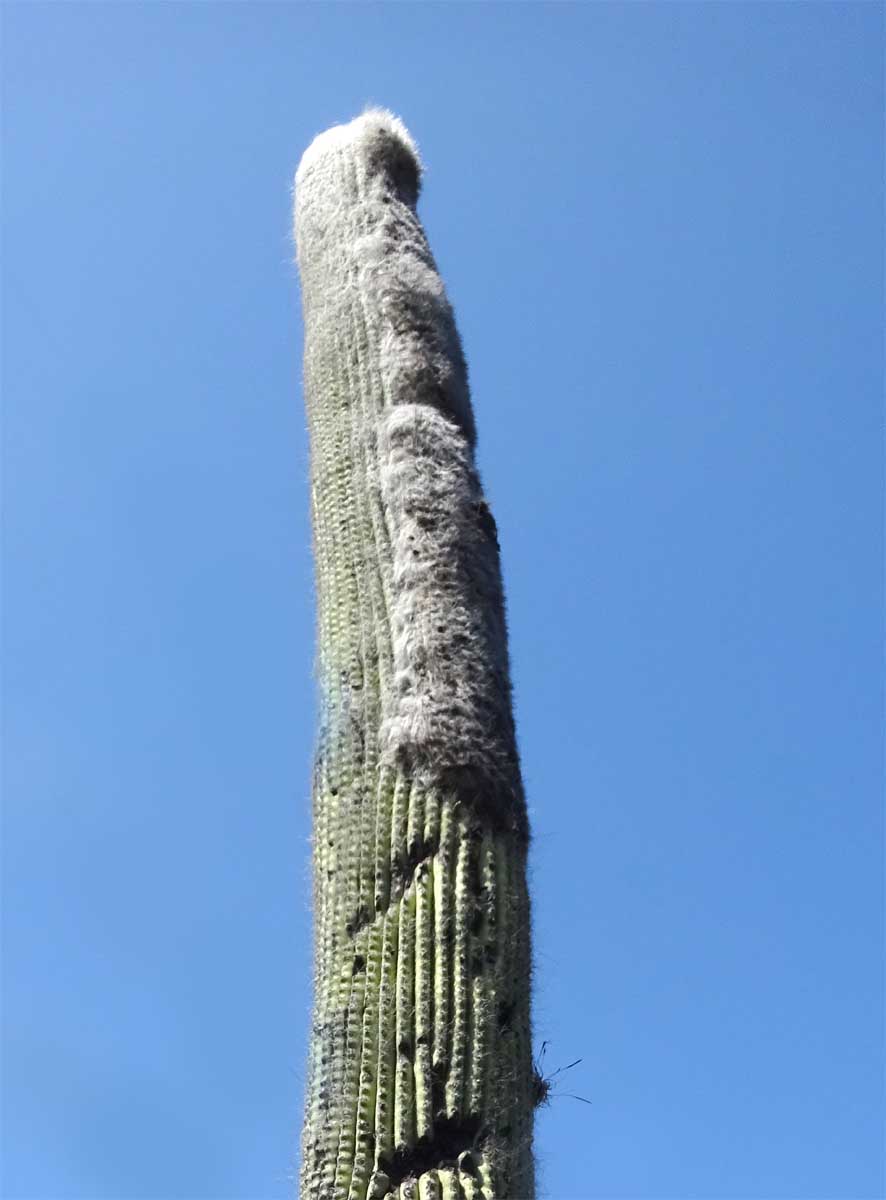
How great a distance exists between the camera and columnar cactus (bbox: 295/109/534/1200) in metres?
3.03

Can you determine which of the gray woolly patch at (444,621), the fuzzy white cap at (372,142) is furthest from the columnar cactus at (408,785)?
the fuzzy white cap at (372,142)

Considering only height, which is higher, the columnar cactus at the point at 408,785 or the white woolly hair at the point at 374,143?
the white woolly hair at the point at 374,143

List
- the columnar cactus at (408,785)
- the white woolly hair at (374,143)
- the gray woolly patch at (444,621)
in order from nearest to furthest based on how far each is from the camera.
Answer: the columnar cactus at (408,785) < the gray woolly patch at (444,621) < the white woolly hair at (374,143)

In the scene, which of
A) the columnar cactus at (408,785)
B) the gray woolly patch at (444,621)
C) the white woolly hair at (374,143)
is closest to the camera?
the columnar cactus at (408,785)

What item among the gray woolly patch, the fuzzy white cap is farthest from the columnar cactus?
the fuzzy white cap

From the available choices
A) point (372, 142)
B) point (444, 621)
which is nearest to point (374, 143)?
point (372, 142)

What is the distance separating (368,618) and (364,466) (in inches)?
22.3

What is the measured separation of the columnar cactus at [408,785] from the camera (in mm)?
3025

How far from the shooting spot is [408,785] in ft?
11.1

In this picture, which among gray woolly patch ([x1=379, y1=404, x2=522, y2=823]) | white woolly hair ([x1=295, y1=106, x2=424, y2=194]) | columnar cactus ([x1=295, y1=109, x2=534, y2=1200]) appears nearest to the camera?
columnar cactus ([x1=295, y1=109, x2=534, y2=1200])

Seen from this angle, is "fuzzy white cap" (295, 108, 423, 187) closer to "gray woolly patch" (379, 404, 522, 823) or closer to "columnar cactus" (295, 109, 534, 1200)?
"columnar cactus" (295, 109, 534, 1200)

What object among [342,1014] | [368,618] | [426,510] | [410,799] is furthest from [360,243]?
[342,1014]

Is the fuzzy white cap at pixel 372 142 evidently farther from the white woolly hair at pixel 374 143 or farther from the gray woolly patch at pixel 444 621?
A: the gray woolly patch at pixel 444 621

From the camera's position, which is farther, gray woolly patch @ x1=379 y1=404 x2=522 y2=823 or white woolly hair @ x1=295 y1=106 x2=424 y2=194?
white woolly hair @ x1=295 y1=106 x2=424 y2=194
